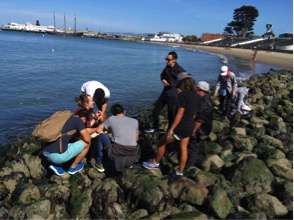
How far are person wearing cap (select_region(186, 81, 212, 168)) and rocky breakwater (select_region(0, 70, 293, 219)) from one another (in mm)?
300

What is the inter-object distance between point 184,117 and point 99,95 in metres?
2.16

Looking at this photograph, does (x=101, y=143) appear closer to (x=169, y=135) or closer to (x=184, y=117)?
(x=169, y=135)

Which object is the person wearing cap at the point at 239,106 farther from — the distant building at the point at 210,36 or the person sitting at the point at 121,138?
the distant building at the point at 210,36

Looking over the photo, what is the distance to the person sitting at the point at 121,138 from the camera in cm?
515

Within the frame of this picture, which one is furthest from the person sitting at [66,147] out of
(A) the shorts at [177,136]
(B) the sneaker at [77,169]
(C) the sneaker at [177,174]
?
(C) the sneaker at [177,174]

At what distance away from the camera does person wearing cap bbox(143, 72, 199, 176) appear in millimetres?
4922

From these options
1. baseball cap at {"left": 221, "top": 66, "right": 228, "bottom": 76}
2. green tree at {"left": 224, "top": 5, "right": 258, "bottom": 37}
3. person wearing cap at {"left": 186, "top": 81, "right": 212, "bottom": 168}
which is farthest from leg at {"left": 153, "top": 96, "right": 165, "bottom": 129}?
green tree at {"left": 224, "top": 5, "right": 258, "bottom": 37}

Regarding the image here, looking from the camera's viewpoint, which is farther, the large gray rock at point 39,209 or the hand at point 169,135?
the hand at point 169,135

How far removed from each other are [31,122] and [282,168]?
28.6 feet

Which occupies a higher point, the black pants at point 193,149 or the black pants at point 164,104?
the black pants at point 164,104

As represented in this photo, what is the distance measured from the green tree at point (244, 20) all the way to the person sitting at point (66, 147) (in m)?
126

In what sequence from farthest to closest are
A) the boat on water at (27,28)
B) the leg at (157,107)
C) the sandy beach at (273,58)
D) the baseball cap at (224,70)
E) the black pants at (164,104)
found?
1. the boat on water at (27,28)
2. the sandy beach at (273,58)
3. the baseball cap at (224,70)
4. the leg at (157,107)
5. the black pants at (164,104)

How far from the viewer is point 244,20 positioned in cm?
12075

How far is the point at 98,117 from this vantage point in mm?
6301
